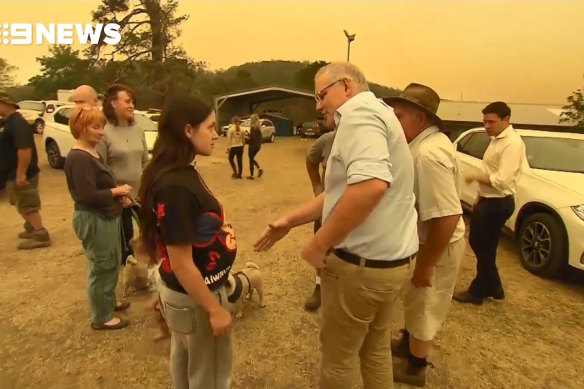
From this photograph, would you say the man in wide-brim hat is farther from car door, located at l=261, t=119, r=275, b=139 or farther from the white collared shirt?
car door, located at l=261, t=119, r=275, b=139

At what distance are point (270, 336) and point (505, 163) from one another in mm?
2610

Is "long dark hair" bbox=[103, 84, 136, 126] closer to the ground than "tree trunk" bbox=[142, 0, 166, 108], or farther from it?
closer to the ground

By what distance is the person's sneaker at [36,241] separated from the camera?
4887 millimetres

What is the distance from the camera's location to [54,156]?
33.7 feet

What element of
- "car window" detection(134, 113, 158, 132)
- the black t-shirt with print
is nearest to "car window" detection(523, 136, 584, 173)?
the black t-shirt with print

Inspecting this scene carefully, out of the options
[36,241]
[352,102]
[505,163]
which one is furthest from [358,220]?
[36,241]

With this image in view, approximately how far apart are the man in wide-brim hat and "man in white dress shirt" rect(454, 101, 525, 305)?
133 cm

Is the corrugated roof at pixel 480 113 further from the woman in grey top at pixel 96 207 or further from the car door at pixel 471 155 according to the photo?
the woman in grey top at pixel 96 207

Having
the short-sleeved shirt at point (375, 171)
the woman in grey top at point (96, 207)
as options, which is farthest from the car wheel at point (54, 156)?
the short-sleeved shirt at point (375, 171)

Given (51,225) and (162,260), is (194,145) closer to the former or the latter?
(162,260)

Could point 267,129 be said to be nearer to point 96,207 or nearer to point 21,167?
point 21,167

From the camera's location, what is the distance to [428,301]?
2449 mm

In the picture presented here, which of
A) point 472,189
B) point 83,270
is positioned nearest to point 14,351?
point 83,270

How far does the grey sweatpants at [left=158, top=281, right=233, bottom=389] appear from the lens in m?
1.69
